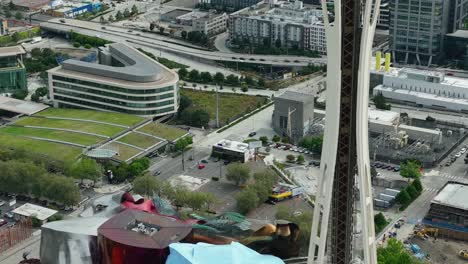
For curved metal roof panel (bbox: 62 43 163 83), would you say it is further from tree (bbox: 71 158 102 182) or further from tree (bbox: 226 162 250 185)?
tree (bbox: 226 162 250 185)

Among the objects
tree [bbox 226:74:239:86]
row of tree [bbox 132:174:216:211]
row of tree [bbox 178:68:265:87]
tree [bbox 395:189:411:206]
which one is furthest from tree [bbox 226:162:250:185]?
tree [bbox 226:74:239:86]

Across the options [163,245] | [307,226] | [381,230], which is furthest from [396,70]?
[163,245]

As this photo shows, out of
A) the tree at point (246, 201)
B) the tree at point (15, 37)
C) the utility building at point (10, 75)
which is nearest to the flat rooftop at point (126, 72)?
the utility building at point (10, 75)

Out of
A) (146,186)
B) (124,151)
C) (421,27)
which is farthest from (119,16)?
(146,186)

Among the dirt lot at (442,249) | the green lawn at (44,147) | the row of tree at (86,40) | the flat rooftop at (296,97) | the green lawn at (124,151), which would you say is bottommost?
the dirt lot at (442,249)

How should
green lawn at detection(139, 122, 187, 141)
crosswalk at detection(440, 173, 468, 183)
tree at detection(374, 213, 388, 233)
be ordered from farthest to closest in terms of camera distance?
green lawn at detection(139, 122, 187, 141), crosswalk at detection(440, 173, 468, 183), tree at detection(374, 213, 388, 233)

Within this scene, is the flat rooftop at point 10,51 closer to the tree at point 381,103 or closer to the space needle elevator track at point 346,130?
the tree at point 381,103
